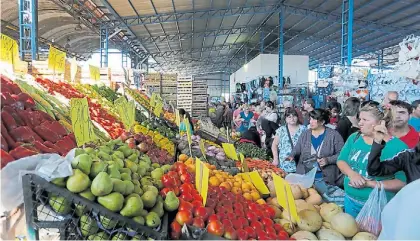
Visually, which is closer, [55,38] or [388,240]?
[388,240]

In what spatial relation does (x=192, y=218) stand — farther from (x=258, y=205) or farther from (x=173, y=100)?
(x=173, y=100)

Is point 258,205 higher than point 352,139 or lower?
lower

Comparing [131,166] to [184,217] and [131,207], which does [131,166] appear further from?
[131,207]

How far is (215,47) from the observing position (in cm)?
2594

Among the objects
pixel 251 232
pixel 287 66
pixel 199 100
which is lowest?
pixel 251 232

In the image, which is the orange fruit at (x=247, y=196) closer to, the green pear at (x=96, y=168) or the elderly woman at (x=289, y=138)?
the green pear at (x=96, y=168)

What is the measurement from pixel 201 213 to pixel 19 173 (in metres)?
0.92

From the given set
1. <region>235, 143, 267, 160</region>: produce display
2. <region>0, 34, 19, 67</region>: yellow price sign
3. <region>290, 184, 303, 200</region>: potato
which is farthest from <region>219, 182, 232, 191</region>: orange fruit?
<region>235, 143, 267, 160</region>: produce display

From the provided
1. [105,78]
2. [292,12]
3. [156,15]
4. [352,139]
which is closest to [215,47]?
[292,12]

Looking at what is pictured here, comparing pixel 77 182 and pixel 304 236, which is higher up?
pixel 77 182

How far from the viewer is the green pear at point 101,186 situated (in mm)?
1555

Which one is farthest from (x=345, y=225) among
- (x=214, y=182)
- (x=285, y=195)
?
(x=214, y=182)

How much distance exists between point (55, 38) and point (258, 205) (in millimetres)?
16429

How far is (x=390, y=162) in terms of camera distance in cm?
238
